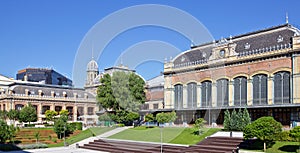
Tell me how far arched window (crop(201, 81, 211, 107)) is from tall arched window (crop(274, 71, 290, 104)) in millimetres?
8333

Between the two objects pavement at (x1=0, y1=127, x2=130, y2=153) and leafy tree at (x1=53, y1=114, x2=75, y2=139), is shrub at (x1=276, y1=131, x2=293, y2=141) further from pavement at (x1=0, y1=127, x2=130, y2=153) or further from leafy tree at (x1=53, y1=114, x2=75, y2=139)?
leafy tree at (x1=53, y1=114, x2=75, y2=139)

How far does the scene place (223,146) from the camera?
955 inches

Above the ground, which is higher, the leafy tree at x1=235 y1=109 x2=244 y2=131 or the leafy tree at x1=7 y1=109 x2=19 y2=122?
Result: the leafy tree at x1=235 y1=109 x2=244 y2=131

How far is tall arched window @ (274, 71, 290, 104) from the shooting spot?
32.0 meters

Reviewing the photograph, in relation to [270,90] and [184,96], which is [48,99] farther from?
[270,90]

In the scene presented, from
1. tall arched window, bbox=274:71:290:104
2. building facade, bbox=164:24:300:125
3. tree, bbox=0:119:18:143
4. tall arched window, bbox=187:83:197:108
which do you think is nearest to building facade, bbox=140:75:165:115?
building facade, bbox=164:24:300:125

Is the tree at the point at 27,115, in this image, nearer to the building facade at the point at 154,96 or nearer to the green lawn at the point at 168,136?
the building facade at the point at 154,96

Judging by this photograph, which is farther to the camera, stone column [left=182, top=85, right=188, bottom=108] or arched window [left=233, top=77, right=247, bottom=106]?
stone column [left=182, top=85, right=188, bottom=108]

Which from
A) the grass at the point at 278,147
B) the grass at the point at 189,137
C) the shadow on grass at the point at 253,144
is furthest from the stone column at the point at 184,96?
the grass at the point at 278,147

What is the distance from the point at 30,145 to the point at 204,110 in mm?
19366

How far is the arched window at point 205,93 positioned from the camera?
39281 millimetres

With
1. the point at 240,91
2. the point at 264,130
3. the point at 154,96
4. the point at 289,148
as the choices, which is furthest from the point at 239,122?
the point at 154,96

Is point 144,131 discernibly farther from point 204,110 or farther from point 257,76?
point 257,76

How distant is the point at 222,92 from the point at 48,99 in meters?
34.1
